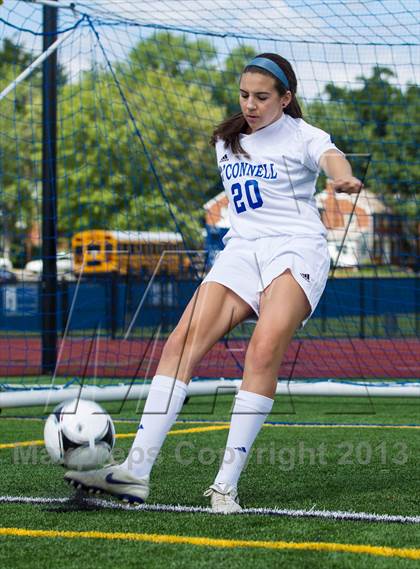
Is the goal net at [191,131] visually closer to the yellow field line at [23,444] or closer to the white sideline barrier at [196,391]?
the white sideline barrier at [196,391]

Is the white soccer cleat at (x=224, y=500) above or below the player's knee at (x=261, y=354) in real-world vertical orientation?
below

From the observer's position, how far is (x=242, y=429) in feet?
14.0

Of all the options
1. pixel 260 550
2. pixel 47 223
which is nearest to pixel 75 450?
pixel 260 550

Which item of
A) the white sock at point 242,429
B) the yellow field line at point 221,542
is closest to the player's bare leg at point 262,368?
the white sock at point 242,429

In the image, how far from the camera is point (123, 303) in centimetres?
1722

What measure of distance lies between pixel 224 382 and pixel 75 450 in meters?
4.57

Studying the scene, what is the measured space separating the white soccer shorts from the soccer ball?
771 mm

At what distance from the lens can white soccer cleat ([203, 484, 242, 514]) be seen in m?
4.12

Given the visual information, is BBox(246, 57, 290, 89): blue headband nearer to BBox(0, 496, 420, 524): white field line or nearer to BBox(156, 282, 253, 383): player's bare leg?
BBox(156, 282, 253, 383): player's bare leg

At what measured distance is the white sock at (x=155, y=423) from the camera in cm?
424

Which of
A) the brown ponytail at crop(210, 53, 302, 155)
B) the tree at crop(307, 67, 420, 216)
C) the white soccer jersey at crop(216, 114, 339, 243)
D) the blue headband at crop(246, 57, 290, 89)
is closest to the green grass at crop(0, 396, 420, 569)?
the white soccer jersey at crop(216, 114, 339, 243)

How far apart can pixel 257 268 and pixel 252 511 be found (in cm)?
103

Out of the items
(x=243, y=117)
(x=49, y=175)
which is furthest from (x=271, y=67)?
(x=49, y=175)

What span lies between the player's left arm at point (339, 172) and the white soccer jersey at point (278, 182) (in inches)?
5.1
